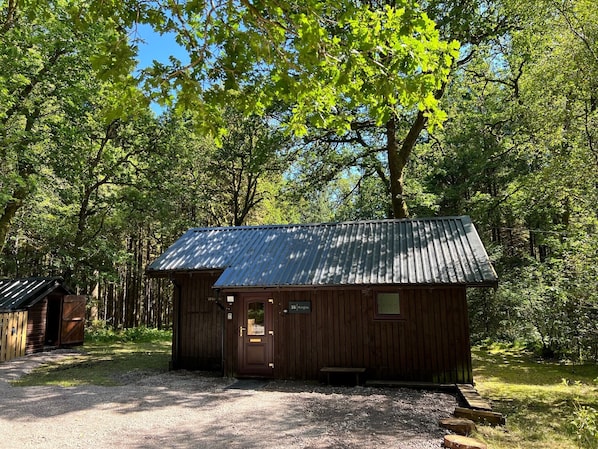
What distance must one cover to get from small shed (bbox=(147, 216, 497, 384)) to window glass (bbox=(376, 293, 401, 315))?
2cm

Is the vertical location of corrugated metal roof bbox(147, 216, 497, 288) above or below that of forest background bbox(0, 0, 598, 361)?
below

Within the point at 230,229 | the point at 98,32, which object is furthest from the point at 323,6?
the point at 98,32

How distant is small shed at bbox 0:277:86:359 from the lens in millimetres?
13922

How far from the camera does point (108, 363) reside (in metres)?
12.9

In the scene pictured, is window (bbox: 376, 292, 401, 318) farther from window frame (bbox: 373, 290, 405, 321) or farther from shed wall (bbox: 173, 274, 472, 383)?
shed wall (bbox: 173, 274, 472, 383)

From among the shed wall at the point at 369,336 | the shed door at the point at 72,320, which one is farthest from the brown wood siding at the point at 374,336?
the shed door at the point at 72,320

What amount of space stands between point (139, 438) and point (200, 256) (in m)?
7.18

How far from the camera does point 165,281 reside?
2802cm

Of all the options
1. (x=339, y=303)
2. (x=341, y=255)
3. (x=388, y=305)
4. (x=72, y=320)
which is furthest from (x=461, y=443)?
(x=72, y=320)

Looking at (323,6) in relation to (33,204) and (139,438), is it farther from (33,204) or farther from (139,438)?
(33,204)

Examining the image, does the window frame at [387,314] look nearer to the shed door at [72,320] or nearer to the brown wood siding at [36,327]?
the brown wood siding at [36,327]

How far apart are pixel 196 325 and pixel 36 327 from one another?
6.95 meters

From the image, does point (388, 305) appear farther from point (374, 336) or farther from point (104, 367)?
point (104, 367)

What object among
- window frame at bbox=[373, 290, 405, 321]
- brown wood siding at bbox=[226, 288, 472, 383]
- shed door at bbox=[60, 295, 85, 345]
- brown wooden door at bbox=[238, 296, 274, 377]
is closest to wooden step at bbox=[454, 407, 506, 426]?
brown wood siding at bbox=[226, 288, 472, 383]
